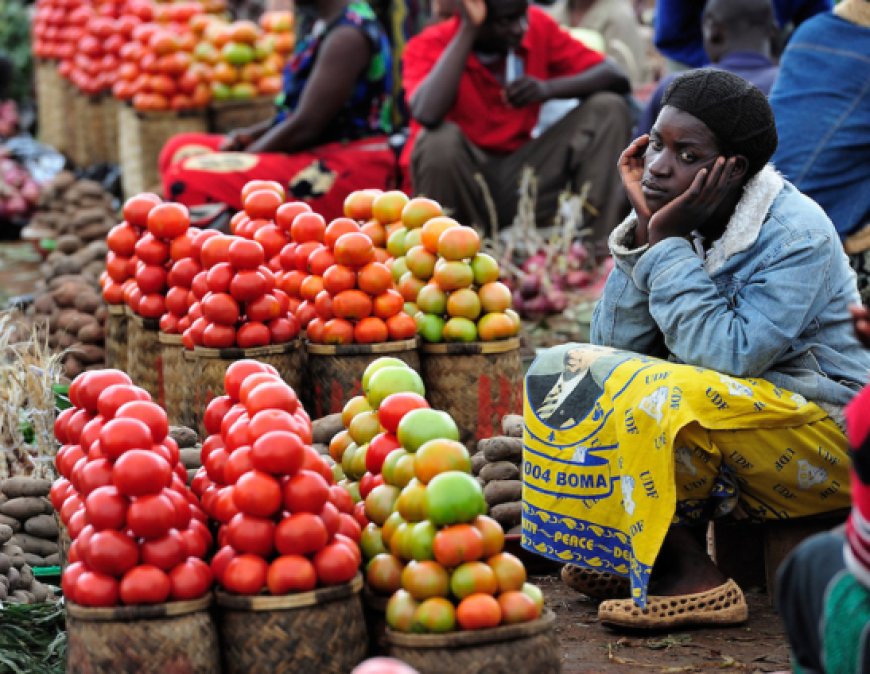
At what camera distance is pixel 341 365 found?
4.34 m

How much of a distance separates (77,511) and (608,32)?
7427 mm

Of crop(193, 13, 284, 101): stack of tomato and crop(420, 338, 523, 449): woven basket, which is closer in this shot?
crop(420, 338, 523, 449): woven basket

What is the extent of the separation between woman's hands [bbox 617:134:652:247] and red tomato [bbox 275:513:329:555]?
1325 mm

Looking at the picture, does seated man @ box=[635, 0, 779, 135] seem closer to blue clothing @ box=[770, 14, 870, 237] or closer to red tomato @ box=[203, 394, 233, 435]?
blue clothing @ box=[770, 14, 870, 237]

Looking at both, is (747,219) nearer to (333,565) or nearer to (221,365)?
(333,565)

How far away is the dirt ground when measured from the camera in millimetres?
3225

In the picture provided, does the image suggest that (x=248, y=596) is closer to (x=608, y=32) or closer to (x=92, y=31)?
A: (x=608, y=32)

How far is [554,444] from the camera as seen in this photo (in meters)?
3.54

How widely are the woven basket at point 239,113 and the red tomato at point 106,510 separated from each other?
6.93 meters

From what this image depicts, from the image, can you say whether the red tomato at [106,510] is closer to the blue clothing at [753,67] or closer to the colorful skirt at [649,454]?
the colorful skirt at [649,454]

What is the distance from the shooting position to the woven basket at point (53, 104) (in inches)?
468

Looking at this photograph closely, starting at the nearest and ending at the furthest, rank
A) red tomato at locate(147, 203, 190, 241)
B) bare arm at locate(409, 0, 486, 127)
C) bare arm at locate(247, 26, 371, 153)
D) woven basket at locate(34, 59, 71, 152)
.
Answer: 1. red tomato at locate(147, 203, 190, 241)
2. bare arm at locate(409, 0, 486, 127)
3. bare arm at locate(247, 26, 371, 153)
4. woven basket at locate(34, 59, 71, 152)

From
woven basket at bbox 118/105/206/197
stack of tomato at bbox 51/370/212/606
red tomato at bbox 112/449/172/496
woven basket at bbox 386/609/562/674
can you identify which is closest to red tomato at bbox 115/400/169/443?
stack of tomato at bbox 51/370/212/606

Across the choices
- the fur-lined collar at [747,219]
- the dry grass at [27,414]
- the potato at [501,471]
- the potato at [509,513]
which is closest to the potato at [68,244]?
the dry grass at [27,414]
